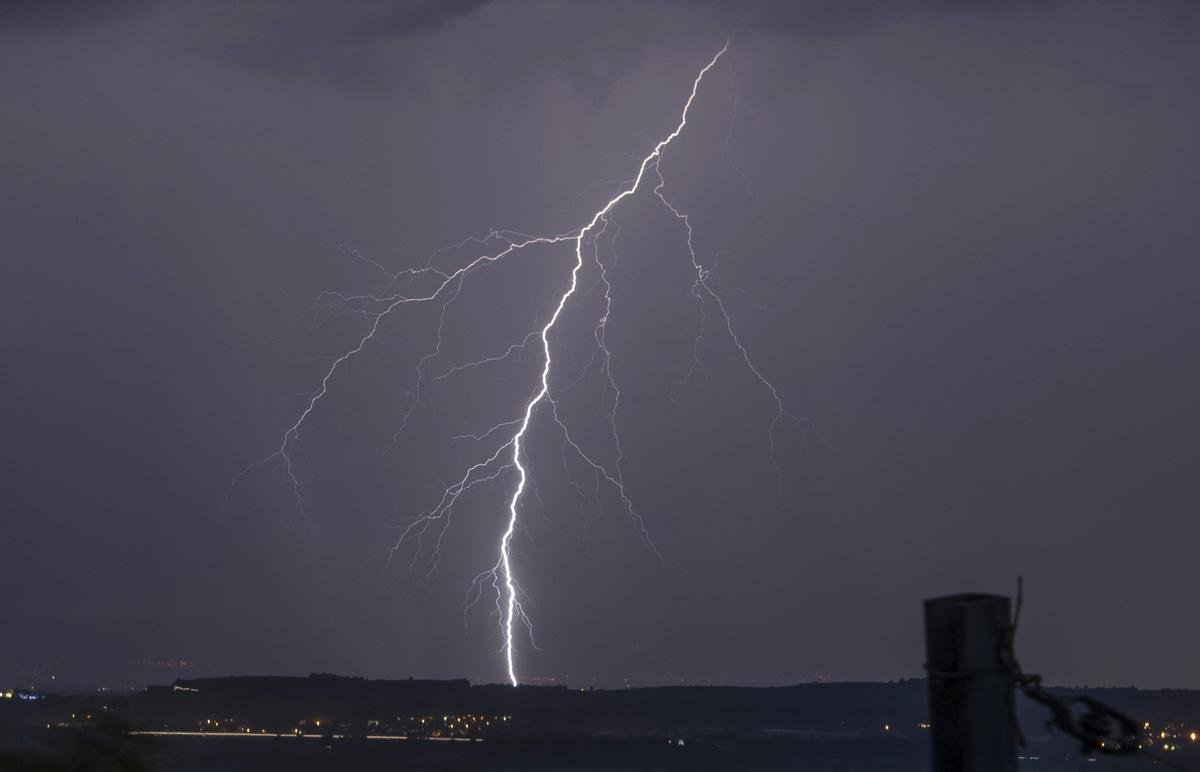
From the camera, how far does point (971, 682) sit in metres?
3.75

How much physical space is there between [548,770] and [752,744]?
38.1 metres

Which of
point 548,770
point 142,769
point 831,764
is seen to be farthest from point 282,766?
point 142,769

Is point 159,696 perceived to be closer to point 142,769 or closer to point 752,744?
point 752,744

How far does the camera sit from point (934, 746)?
387 cm

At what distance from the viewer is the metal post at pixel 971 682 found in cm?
371

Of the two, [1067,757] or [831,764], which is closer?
[1067,757]

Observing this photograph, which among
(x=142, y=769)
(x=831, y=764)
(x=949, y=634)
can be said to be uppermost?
(x=949, y=634)

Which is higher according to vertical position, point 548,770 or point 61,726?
point 61,726

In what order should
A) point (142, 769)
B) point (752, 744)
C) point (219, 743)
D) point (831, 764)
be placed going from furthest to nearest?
point (752, 744) < point (831, 764) < point (219, 743) < point (142, 769)

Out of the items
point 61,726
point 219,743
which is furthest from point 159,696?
point 61,726

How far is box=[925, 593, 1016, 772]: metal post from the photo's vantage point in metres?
3.71

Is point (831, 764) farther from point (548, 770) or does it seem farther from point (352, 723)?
point (352, 723)

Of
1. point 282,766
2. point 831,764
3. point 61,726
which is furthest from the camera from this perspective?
point 831,764

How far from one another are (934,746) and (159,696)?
12509 centimetres
